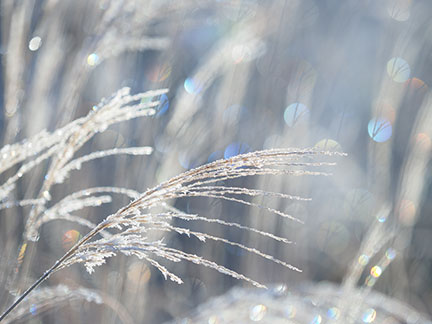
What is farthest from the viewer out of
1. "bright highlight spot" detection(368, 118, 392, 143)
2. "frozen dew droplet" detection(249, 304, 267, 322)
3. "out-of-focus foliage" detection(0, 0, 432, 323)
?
"bright highlight spot" detection(368, 118, 392, 143)

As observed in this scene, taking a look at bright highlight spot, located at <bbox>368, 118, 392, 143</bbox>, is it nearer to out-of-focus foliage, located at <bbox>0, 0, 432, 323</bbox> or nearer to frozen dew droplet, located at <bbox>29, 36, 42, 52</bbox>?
out-of-focus foliage, located at <bbox>0, 0, 432, 323</bbox>

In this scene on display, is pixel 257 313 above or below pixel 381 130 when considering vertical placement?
below

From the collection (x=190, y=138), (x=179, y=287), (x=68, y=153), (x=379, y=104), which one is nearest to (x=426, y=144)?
(x=379, y=104)

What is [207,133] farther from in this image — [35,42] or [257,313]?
[257,313]

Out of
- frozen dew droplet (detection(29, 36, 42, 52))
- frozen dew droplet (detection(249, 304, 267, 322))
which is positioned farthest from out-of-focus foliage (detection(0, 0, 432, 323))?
frozen dew droplet (detection(249, 304, 267, 322))

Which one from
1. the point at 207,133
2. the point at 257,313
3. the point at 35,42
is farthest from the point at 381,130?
the point at 35,42

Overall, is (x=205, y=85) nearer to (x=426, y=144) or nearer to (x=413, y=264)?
(x=426, y=144)

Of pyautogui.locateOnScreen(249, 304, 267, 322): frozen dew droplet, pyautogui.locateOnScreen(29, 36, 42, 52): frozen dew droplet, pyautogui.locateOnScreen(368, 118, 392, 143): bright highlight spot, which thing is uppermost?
pyautogui.locateOnScreen(29, 36, 42, 52): frozen dew droplet

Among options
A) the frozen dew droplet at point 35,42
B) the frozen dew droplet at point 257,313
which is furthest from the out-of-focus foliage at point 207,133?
the frozen dew droplet at point 257,313
